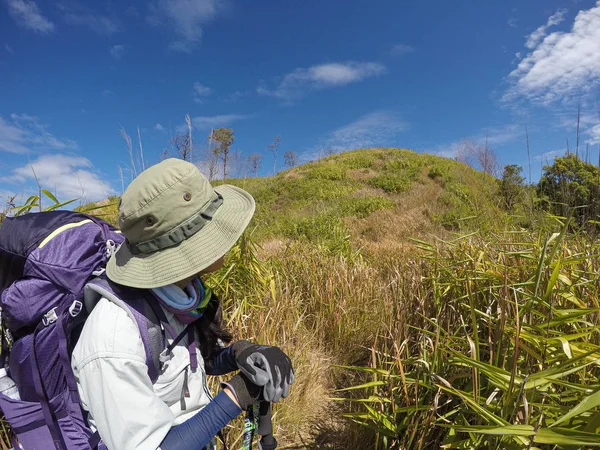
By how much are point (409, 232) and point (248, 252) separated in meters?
6.88

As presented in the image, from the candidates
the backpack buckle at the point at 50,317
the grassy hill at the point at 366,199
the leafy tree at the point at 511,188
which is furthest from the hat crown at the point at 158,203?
the grassy hill at the point at 366,199

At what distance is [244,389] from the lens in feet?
3.42

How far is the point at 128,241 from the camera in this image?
3.46 feet

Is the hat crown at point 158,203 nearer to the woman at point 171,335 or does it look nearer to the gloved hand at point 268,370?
the woman at point 171,335

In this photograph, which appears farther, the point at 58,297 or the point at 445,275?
the point at 445,275

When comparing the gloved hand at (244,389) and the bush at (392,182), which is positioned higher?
the bush at (392,182)

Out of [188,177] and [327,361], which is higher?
[188,177]

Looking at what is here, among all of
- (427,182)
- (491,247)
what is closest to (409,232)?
(427,182)

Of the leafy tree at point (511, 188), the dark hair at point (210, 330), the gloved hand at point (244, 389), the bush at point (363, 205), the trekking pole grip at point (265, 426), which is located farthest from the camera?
the bush at point (363, 205)

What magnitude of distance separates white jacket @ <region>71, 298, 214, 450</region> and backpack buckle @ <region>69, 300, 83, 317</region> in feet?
0.31

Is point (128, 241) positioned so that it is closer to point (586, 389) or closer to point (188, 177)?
point (188, 177)

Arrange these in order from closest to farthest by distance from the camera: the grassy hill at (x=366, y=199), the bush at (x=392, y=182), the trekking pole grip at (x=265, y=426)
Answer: the trekking pole grip at (x=265, y=426)
the grassy hill at (x=366, y=199)
the bush at (x=392, y=182)

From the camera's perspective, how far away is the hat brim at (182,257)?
36.0 inches

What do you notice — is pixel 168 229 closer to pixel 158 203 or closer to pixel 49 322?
pixel 158 203
